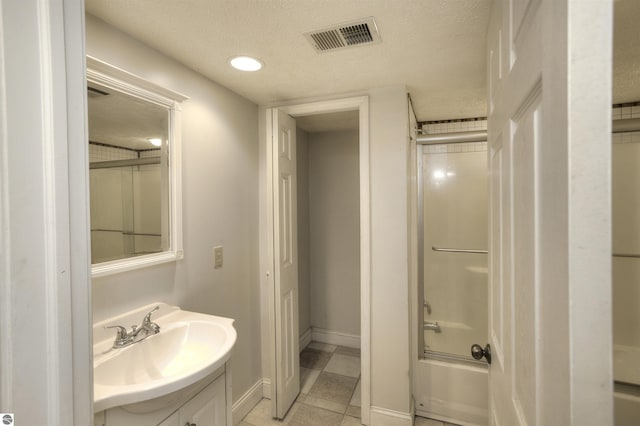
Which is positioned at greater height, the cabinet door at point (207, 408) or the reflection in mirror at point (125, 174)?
the reflection in mirror at point (125, 174)

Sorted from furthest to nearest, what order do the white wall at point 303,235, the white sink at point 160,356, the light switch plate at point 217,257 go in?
1. the white wall at point 303,235
2. the light switch plate at point 217,257
3. the white sink at point 160,356

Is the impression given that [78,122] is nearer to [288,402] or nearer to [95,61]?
[95,61]

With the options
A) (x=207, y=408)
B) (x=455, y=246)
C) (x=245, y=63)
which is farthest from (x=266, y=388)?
(x=245, y=63)

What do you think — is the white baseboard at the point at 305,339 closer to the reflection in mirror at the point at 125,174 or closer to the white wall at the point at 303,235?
the white wall at the point at 303,235

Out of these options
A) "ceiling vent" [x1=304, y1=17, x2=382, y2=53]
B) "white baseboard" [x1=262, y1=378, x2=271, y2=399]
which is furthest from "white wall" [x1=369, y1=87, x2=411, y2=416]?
"white baseboard" [x1=262, y1=378, x2=271, y2=399]

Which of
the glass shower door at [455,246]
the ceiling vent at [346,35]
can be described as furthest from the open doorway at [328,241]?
the ceiling vent at [346,35]

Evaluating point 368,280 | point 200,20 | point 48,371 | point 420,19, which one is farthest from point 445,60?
point 48,371

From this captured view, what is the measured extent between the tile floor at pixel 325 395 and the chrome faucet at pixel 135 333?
3.84ft

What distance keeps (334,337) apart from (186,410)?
2.23 metres

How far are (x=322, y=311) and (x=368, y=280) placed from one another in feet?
4.75

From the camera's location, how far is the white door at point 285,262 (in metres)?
2.01

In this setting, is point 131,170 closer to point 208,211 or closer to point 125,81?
point 125,81

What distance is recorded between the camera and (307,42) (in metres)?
1.36

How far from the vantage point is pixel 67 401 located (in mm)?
508
